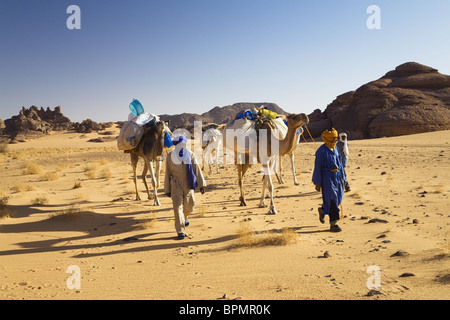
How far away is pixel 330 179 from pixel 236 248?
2420mm

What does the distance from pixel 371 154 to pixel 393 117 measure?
14.1 m

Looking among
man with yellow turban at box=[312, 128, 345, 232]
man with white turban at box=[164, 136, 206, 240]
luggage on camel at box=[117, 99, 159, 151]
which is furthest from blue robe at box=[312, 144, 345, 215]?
luggage on camel at box=[117, 99, 159, 151]

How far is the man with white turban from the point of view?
21.7 feet

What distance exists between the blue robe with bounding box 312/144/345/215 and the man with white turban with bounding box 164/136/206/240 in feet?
8.25

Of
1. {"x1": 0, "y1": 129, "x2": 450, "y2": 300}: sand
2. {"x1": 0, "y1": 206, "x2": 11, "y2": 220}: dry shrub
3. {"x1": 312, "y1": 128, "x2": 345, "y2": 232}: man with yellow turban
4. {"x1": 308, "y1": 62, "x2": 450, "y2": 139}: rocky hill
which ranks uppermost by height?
{"x1": 308, "y1": 62, "x2": 450, "y2": 139}: rocky hill

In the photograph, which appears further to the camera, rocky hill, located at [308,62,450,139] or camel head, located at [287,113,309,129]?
rocky hill, located at [308,62,450,139]

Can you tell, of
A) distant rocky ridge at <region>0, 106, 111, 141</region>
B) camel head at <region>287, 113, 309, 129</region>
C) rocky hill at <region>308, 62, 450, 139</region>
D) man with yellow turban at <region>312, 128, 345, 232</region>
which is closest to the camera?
man with yellow turban at <region>312, 128, 345, 232</region>

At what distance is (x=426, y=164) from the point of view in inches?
558

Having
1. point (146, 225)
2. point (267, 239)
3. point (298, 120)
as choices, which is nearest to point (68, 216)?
point (146, 225)

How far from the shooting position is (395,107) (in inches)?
1268

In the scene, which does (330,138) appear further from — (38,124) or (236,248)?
(38,124)

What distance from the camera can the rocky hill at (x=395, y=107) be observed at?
30.2 m

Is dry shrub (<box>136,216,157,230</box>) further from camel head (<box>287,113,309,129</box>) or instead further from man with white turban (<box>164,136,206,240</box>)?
camel head (<box>287,113,309,129</box>)
